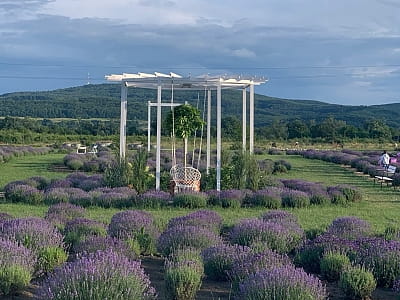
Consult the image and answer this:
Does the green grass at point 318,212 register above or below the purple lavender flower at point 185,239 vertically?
below

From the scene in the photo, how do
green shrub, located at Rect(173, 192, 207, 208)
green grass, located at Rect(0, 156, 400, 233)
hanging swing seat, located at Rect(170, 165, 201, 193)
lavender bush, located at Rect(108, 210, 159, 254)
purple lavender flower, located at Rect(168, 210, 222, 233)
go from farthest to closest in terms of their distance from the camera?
hanging swing seat, located at Rect(170, 165, 201, 193)
green shrub, located at Rect(173, 192, 207, 208)
green grass, located at Rect(0, 156, 400, 233)
purple lavender flower, located at Rect(168, 210, 222, 233)
lavender bush, located at Rect(108, 210, 159, 254)

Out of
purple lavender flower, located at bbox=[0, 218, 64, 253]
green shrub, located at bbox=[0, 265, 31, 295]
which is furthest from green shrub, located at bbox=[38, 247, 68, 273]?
green shrub, located at bbox=[0, 265, 31, 295]

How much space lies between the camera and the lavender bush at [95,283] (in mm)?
5473

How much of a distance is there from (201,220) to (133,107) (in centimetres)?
9005

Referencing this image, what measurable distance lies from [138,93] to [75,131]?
97.9ft

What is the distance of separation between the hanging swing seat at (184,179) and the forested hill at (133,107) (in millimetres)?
72865

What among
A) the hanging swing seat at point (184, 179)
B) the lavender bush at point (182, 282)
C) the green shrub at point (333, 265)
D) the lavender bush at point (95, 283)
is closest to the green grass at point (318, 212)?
the hanging swing seat at point (184, 179)

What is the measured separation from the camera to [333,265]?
7.92 metres

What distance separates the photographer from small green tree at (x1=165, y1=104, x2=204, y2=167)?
19531 mm

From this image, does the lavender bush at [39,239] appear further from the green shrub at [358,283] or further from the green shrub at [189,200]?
the green shrub at [189,200]

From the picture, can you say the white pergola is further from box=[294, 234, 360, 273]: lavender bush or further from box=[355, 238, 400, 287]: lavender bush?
box=[355, 238, 400, 287]: lavender bush

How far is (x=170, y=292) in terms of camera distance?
6766 millimetres

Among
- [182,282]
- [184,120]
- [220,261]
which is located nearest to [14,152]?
[184,120]

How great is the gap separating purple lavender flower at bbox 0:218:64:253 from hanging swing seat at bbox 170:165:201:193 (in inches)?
Answer: 363
